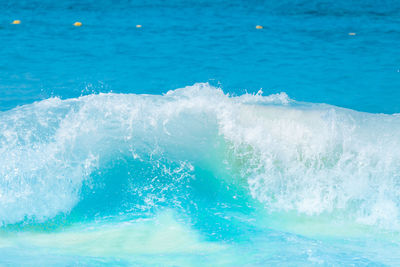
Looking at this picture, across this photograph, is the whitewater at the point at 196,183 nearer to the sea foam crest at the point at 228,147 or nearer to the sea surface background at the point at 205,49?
the sea foam crest at the point at 228,147

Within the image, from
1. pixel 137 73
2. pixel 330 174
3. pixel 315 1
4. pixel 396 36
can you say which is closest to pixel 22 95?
pixel 137 73

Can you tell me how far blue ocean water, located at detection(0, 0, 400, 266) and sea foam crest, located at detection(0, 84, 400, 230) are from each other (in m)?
0.01

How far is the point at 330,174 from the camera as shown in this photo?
4234mm

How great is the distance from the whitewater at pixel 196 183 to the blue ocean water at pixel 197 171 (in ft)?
0.04

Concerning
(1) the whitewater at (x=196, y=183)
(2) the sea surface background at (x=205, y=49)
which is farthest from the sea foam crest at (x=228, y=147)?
(2) the sea surface background at (x=205, y=49)

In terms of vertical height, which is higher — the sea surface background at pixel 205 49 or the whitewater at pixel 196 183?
the sea surface background at pixel 205 49

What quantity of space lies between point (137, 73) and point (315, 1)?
6250 mm

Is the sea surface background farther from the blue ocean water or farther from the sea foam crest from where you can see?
the sea foam crest

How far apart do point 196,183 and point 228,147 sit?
1.68 feet

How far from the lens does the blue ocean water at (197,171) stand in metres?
3.55

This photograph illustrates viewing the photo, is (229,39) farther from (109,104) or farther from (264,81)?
(109,104)

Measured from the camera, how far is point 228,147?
4723mm

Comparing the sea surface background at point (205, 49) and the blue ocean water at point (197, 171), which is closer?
the blue ocean water at point (197, 171)

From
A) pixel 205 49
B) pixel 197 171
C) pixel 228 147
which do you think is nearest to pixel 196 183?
pixel 197 171
